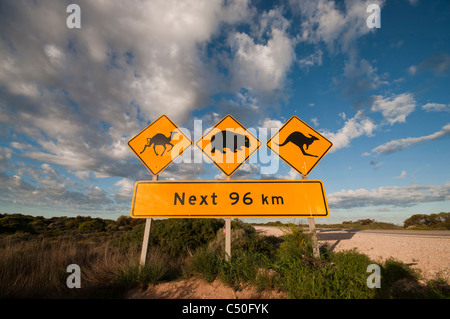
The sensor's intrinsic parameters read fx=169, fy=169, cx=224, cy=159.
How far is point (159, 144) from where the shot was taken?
17.0 ft

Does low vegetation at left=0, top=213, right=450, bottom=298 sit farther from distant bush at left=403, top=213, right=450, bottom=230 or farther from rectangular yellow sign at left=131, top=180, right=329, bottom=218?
distant bush at left=403, top=213, right=450, bottom=230

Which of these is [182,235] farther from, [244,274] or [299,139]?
[299,139]

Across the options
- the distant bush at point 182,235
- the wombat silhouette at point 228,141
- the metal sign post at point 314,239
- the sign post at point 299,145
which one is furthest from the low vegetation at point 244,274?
the wombat silhouette at point 228,141

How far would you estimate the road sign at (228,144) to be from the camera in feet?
15.8

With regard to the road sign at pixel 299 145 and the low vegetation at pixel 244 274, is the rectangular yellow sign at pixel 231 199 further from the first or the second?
the low vegetation at pixel 244 274

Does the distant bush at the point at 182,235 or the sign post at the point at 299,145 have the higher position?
the sign post at the point at 299,145

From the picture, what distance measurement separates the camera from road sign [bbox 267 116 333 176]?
4691 mm

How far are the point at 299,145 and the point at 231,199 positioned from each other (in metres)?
2.51

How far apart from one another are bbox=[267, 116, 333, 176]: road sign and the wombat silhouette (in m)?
0.76

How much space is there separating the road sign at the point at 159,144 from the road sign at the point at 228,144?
66 centimetres

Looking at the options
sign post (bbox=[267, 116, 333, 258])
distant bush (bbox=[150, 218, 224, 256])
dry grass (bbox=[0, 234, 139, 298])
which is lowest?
dry grass (bbox=[0, 234, 139, 298])

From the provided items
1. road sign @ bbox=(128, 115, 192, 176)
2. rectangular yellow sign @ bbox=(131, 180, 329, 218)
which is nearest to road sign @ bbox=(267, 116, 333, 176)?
rectangular yellow sign @ bbox=(131, 180, 329, 218)
